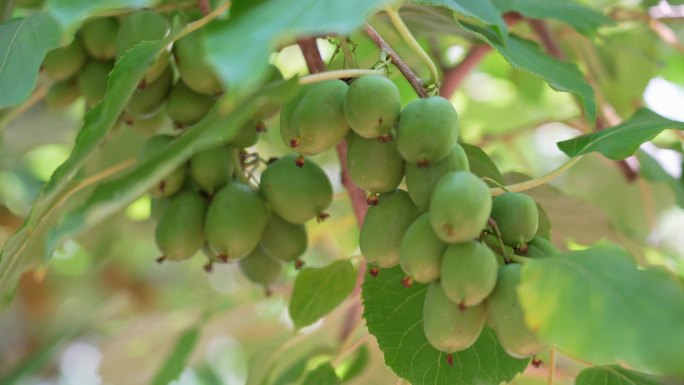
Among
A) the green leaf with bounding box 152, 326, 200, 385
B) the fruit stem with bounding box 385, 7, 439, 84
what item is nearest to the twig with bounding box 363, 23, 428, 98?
the fruit stem with bounding box 385, 7, 439, 84

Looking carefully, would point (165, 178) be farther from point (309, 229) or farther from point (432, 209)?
point (309, 229)

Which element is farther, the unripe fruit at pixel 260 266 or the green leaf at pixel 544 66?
the unripe fruit at pixel 260 266

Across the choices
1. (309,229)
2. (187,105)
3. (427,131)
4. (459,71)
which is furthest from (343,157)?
(309,229)

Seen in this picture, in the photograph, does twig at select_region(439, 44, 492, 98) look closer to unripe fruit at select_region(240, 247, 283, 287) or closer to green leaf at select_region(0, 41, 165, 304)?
unripe fruit at select_region(240, 247, 283, 287)

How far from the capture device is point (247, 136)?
1006 mm

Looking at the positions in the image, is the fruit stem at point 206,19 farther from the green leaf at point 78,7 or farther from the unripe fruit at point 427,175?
the unripe fruit at point 427,175

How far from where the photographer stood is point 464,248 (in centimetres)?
67

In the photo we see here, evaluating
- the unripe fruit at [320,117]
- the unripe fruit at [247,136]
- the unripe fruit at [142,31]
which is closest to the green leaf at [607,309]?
the unripe fruit at [320,117]

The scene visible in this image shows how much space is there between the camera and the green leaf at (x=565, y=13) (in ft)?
3.66

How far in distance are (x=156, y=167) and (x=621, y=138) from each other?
1.62ft

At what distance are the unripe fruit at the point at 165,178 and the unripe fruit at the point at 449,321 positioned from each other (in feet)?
1.34

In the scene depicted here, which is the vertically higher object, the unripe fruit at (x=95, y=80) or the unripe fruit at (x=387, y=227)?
the unripe fruit at (x=387, y=227)

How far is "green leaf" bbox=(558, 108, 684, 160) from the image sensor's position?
86 cm

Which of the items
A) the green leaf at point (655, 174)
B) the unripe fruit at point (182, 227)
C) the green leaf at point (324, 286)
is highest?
the unripe fruit at point (182, 227)
